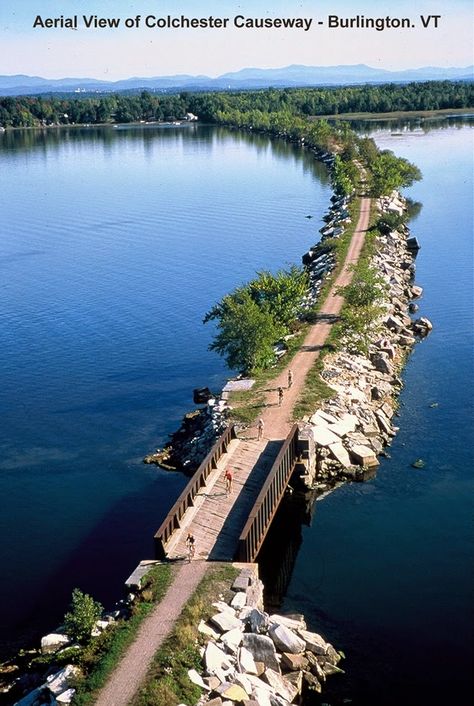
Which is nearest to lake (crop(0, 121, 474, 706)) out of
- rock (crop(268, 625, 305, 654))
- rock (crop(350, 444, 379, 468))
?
rock (crop(350, 444, 379, 468))

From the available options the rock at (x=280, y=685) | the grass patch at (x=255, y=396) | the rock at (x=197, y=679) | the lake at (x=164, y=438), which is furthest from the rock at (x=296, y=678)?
the grass patch at (x=255, y=396)

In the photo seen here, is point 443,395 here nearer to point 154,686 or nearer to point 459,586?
point 459,586

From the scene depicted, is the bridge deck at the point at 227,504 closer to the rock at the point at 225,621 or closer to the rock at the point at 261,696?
the rock at the point at 225,621

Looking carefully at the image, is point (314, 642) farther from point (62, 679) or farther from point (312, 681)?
point (62, 679)

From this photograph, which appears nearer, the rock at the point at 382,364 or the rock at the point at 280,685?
the rock at the point at 280,685

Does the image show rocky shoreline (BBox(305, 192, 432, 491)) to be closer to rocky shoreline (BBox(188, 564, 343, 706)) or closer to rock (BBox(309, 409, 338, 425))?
rock (BBox(309, 409, 338, 425))

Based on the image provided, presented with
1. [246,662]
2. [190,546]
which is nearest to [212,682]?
[246,662]

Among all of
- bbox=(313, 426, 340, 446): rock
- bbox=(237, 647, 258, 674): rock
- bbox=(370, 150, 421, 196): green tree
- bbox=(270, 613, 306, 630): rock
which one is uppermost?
bbox=(370, 150, 421, 196): green tree
